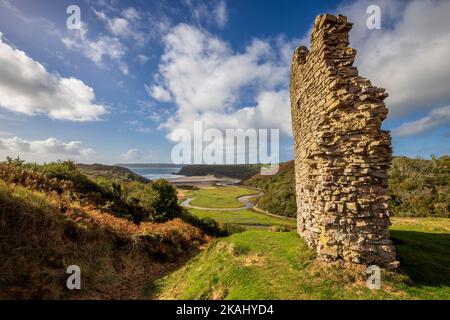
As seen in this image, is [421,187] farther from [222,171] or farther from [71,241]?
[222,171]

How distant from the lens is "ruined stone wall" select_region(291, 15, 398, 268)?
6426 mm

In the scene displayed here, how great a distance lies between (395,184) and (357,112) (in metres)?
35.2

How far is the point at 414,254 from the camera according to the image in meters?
8.62

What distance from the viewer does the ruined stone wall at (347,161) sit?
6426 mm

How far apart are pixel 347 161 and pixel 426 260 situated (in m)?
5.14

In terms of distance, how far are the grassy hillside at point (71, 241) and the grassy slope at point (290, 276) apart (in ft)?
7.33

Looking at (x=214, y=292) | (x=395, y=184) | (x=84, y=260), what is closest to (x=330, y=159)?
(x=214, y=292)

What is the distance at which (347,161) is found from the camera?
6836 mm

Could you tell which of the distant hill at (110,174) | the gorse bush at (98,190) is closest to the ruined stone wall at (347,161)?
the gorse bush at (98,190)

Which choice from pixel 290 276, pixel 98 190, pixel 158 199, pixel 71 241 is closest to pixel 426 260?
pixel 290 276

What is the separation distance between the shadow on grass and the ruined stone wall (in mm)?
1278

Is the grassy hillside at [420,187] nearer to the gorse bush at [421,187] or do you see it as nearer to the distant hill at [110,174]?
the gorse bush at [421,187]
